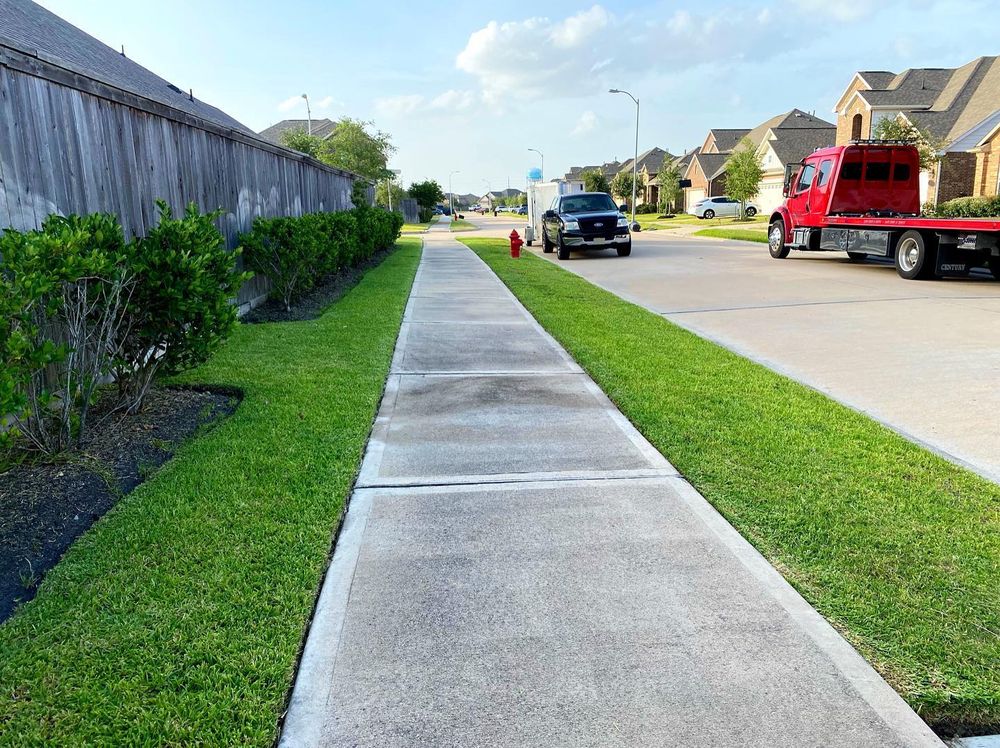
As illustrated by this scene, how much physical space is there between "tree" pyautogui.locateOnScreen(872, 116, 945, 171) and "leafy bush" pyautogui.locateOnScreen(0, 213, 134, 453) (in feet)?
101

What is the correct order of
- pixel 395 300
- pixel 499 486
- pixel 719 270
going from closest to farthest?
pixel 499 486, pixel 395 300, pixel 719 270

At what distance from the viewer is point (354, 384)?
6352 millimetres

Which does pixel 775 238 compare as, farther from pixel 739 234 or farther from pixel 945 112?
pixel 945 112

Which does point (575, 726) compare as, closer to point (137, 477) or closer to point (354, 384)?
point (137, 477)

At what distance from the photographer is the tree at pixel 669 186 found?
6494cm

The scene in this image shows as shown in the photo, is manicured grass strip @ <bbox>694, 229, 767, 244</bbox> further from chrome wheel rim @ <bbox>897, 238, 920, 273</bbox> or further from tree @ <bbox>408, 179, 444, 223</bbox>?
tree @ <bbox>408, 179, 444, 223</bbox>

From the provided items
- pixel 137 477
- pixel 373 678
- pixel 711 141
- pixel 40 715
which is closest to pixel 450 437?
pixel 137 477

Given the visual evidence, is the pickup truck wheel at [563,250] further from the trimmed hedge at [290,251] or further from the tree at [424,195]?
the tree at [424,195]

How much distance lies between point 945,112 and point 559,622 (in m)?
42.1

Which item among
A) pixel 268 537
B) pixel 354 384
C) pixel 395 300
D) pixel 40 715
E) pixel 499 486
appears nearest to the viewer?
pixel 40 715

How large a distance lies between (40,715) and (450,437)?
121 inches

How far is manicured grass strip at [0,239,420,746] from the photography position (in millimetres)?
2363

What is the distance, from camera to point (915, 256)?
48.0 ft

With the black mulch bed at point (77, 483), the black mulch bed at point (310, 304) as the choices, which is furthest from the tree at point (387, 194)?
the black mulch bed at point (77, 483)
